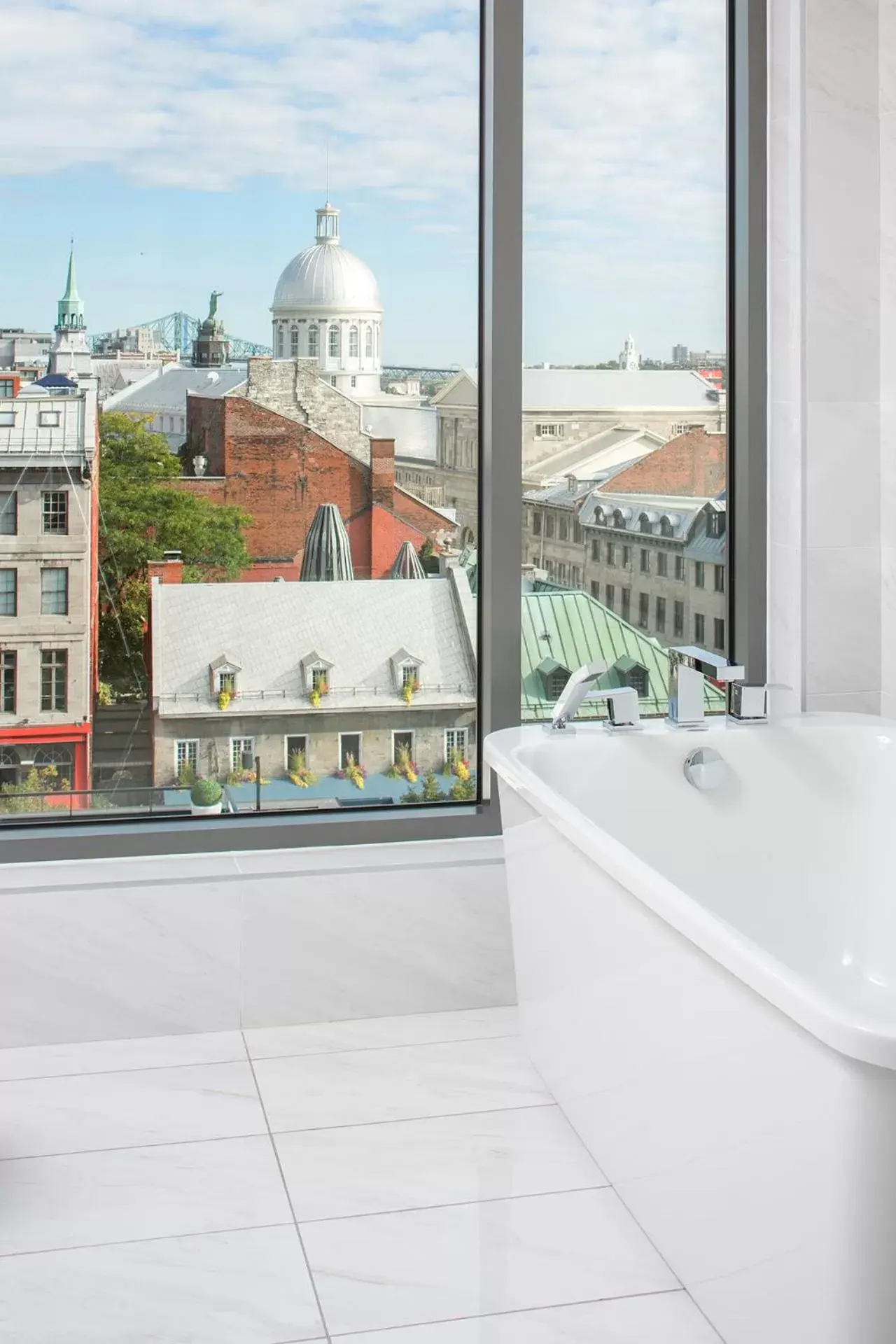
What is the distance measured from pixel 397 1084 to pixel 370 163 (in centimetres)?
196

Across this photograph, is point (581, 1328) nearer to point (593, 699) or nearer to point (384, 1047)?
point (384, 1047)

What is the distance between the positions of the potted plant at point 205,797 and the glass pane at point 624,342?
29.5 inches

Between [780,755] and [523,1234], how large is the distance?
3.70ft

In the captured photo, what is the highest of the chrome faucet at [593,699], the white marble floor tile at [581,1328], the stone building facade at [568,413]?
the stone building facade at [568,413]

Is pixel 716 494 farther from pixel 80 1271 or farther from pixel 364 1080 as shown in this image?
pixel 80 1271

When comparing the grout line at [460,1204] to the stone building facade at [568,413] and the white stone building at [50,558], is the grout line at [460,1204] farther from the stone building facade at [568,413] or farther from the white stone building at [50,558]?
the stone building facade at [568,413]

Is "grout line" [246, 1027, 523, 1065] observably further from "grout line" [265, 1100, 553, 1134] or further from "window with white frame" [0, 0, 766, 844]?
"window with white frame" [0, 0, 766, 844]

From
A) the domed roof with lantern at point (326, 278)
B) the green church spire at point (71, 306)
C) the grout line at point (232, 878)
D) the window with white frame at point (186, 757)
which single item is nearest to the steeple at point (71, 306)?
the green church spire at point (71, 306)

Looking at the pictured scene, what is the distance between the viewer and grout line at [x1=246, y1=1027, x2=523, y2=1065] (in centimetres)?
281

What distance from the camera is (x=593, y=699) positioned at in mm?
2773

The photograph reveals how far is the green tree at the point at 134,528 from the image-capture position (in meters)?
2.92

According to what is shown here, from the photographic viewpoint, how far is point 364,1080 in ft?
8.86

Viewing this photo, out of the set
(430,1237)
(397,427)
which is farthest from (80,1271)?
(397,427)

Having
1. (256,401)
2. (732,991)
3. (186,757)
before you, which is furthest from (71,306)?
(732,991)
